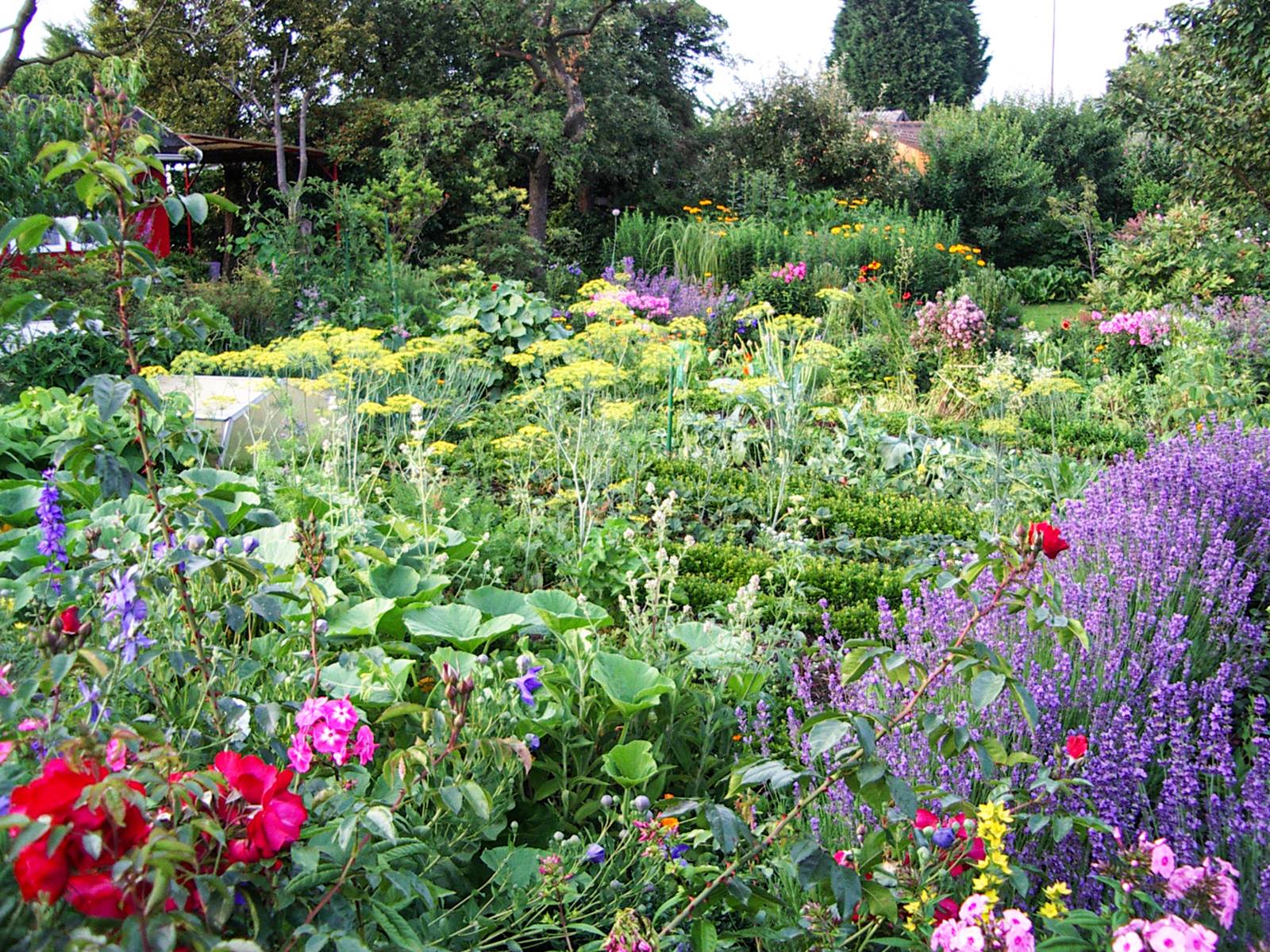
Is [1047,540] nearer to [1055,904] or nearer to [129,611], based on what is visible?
[1055,904]

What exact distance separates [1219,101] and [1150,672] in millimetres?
9603

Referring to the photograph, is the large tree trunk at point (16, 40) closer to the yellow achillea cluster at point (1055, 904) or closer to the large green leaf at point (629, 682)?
the large green leaf at point (629, 682)

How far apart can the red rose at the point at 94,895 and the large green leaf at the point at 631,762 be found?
1161mm

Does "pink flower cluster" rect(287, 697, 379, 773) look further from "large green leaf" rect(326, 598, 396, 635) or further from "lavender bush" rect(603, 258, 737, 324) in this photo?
"lavender bush" rect(603, 258, 737, 324)

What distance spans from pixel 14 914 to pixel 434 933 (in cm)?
76

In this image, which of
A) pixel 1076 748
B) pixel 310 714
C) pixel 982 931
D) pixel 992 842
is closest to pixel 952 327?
pixel 1076 748

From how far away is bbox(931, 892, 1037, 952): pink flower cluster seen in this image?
1.21m

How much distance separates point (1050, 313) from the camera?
13.0 meters

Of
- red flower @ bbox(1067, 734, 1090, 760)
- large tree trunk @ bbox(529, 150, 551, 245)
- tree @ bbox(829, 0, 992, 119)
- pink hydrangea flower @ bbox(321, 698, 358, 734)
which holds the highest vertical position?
tree @ bbox(829, 0, 992, 119)

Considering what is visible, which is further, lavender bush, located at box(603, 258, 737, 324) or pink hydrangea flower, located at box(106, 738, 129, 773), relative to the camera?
lavender bush, located at box(603, 258, 737, 324)

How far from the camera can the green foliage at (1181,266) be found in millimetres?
8367

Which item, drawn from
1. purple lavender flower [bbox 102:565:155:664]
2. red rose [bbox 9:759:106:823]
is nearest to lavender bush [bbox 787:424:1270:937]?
purple lavender flower [bbox 102:565:155:664]

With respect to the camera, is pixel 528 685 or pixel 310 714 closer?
pixel 310 714

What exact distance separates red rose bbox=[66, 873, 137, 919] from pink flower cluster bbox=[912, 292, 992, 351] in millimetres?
7300
